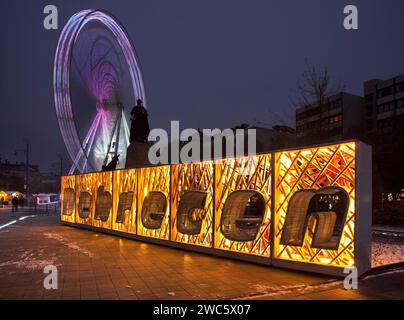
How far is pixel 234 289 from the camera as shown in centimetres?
772

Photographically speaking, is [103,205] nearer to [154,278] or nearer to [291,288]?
[154,278]

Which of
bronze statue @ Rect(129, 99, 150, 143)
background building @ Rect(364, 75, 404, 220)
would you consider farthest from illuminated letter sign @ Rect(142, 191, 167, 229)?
background building @ Rect(364, 75, 404, 220)

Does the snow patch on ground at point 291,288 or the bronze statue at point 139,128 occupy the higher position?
the bronze statue at point 139,128

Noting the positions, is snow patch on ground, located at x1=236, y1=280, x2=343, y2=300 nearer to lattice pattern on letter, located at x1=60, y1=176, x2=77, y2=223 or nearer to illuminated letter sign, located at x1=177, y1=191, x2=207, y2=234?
illuminated letter sign, located at x1=177, y1=191, x2=207, y2=234

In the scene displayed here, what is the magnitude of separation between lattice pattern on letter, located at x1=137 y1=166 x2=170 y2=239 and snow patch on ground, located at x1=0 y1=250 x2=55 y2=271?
4318mm

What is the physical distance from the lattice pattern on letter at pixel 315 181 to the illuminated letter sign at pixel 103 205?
1022 cm

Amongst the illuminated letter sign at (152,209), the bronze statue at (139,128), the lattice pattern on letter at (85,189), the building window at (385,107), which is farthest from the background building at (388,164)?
the building window at (385,107)

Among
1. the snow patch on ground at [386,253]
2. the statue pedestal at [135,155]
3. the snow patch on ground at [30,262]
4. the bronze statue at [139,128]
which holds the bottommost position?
the snow patch on ground at [30,262]

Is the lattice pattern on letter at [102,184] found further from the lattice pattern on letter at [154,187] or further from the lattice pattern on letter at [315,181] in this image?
the lattice pattern on letter at [315,181]

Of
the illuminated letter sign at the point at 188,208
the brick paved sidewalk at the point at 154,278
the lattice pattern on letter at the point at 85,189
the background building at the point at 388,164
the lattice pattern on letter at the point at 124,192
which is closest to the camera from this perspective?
the brick paved sidewalk at the point at 154,278

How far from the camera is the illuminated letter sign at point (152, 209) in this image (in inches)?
586

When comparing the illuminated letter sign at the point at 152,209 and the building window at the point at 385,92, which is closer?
the illuminated letter sign at the point at 152,209

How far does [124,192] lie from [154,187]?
7.50 ft
